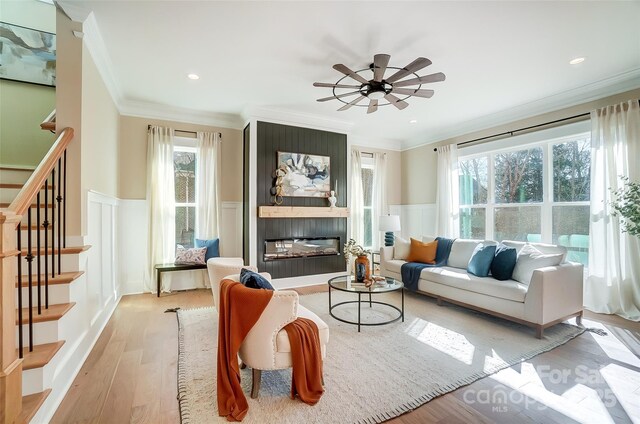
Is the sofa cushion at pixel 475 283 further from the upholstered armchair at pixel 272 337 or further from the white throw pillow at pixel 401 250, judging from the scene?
the upholstered armchair at pixel 272 337

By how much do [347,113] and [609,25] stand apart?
127 inches

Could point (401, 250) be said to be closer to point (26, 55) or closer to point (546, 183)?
point (546, 183)

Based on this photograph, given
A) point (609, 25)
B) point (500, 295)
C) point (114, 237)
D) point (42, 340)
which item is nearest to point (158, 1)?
point (42, 340)

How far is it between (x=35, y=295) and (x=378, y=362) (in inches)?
107

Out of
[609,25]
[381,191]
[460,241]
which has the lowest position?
[460,241]

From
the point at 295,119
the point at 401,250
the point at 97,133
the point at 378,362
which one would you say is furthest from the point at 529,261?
the point at 97,133

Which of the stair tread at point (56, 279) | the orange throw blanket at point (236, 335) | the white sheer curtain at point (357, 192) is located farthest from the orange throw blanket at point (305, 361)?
the white sheer curtain at point (357, 192)

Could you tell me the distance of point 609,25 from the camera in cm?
263

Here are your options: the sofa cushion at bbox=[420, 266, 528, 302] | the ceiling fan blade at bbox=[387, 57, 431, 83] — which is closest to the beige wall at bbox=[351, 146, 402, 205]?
Result: the sofa cushion at bbox=[420, 266, 528, 302]

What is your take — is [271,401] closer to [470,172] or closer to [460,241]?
[460,241]

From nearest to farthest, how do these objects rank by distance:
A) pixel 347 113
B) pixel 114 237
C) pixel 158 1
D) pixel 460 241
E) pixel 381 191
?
pixel 158 1
pixel 114 237
pixel 460 241
pixel 347 113
pixel 381 191

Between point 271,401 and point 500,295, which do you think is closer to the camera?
point 271,401

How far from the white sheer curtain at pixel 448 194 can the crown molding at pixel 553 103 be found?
0.39m

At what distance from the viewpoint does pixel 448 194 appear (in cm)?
569
